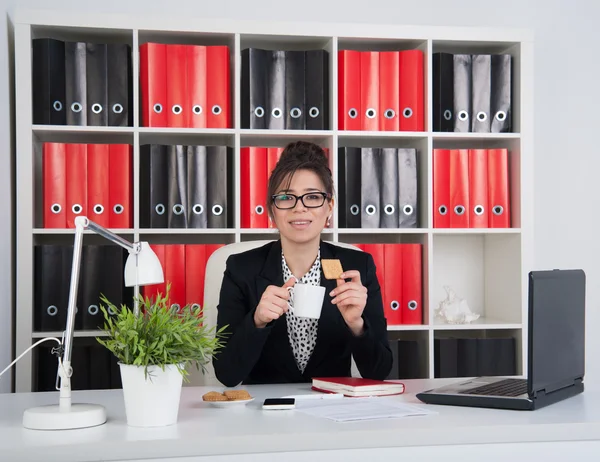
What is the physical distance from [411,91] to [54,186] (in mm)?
1510

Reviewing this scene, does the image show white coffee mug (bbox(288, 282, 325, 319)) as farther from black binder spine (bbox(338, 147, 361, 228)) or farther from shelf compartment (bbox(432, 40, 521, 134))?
shelf compartment (bbox(432, 40, 521, 134))

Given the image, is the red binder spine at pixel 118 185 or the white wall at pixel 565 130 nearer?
the red binder spine at pixel 118 185

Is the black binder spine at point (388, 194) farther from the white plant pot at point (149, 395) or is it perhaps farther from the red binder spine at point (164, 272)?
the white plant pot at point (149, 395)

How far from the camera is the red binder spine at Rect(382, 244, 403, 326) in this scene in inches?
121

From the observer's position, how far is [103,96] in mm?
2906

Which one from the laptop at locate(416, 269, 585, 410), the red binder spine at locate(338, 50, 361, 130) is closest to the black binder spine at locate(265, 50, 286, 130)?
the red binder spine at locate(338, 50, 361, 130)

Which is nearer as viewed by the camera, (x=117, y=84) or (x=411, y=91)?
(x=117, y=84)

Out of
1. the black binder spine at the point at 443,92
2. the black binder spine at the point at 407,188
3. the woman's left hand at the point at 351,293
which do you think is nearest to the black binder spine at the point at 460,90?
the black binder spine at the point at 443,92

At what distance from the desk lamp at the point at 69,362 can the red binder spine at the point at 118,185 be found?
4.65 feet

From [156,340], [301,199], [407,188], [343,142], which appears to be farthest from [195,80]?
[156,340]

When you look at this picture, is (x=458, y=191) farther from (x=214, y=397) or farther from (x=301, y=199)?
(x=214, y=397)

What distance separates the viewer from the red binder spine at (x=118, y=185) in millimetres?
2916

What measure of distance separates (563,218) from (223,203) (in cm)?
165

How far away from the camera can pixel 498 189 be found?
3141 mm
